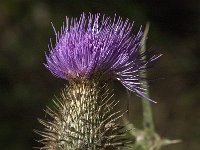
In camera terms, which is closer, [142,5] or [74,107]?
[74,107]

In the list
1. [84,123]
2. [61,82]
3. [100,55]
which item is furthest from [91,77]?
[61,82]

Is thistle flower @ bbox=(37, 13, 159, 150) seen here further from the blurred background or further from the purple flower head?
the blurred background

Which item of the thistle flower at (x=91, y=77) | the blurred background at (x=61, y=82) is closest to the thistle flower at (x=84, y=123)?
the thistle flower at (x=91, y=77)

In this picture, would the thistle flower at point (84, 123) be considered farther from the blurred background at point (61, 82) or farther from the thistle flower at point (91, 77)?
the blurred background at point (61, 82)

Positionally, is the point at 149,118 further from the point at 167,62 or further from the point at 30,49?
the point at 167,62

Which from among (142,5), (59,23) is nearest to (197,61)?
(142,5)

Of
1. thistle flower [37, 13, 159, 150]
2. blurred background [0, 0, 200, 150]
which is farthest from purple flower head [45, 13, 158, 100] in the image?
blurred background [0, 0, 200, 150]

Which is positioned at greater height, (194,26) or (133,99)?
(194,26)
